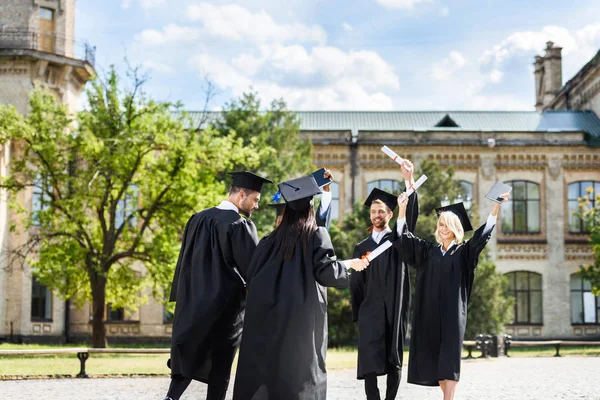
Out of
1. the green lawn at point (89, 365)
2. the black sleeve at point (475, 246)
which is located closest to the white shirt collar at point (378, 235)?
the black sleeve at point (475, 246)

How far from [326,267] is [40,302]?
3041cm

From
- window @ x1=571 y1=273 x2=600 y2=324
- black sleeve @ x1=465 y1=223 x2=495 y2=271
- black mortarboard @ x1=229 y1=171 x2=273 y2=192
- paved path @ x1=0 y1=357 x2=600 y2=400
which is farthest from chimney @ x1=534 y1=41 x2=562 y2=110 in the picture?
black mortarboard @ x1=229 y1=171 x2=273 y2=192

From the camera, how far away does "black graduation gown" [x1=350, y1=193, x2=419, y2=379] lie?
963cm

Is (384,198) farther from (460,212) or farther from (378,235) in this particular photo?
(460,212)

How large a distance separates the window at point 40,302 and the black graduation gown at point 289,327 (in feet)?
97.5

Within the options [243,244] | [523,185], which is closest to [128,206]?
[523,185]

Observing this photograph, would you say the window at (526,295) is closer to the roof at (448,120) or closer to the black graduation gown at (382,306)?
the roof at (448,120)

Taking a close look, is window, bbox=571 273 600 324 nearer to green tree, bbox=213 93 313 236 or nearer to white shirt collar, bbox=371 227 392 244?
green tree, bbox=213 93 313 236

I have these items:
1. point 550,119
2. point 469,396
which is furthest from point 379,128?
point 469,396

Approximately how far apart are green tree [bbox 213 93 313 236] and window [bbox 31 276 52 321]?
10.3 metres

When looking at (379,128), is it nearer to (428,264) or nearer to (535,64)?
(535,64)

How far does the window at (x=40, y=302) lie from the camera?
35188mm

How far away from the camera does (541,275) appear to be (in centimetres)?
3912

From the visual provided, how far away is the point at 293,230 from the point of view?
7.50 m
